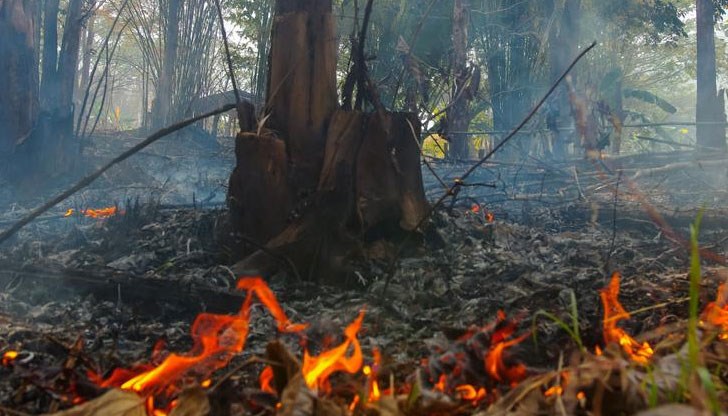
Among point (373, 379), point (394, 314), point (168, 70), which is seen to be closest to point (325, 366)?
point (373, 379)

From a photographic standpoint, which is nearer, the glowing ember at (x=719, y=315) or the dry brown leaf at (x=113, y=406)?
the dry brown leaf at (x=113, y=406)

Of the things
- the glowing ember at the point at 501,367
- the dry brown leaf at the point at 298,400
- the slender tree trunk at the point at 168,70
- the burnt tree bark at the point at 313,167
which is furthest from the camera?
the slender tree trunk at the point at 168,70

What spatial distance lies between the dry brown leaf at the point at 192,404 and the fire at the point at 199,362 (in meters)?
0.14

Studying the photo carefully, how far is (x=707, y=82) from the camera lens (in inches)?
554

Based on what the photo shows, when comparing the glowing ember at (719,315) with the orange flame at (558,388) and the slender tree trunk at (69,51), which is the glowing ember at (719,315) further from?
the slender tree trunk at (69,51)

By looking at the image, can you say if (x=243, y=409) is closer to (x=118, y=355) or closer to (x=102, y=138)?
(x=118, y=355)

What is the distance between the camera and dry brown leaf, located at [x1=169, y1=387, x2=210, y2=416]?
150 centimetres

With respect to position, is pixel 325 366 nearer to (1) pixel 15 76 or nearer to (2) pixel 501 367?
(2) pixel 501 367

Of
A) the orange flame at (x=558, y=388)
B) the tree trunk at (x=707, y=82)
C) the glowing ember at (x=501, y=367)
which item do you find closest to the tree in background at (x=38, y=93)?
the glowing ember at (x=501, y=367)

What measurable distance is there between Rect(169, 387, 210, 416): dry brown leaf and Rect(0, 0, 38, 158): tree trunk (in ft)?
25.6

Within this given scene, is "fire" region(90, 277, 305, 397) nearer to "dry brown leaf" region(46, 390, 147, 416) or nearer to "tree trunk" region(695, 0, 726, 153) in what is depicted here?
"dry brown leaf" region(46, 390, 147, 416)

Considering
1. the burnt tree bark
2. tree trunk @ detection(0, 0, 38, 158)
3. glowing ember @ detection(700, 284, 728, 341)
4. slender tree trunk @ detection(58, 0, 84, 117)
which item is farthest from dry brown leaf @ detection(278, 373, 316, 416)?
slender tree trunk @ detection(58, 0, 84, 117)

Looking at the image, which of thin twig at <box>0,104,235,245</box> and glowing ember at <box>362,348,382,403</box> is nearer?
glowing ember at <box>362,348,382,403</box>

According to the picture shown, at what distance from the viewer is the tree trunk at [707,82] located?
1361 cm
